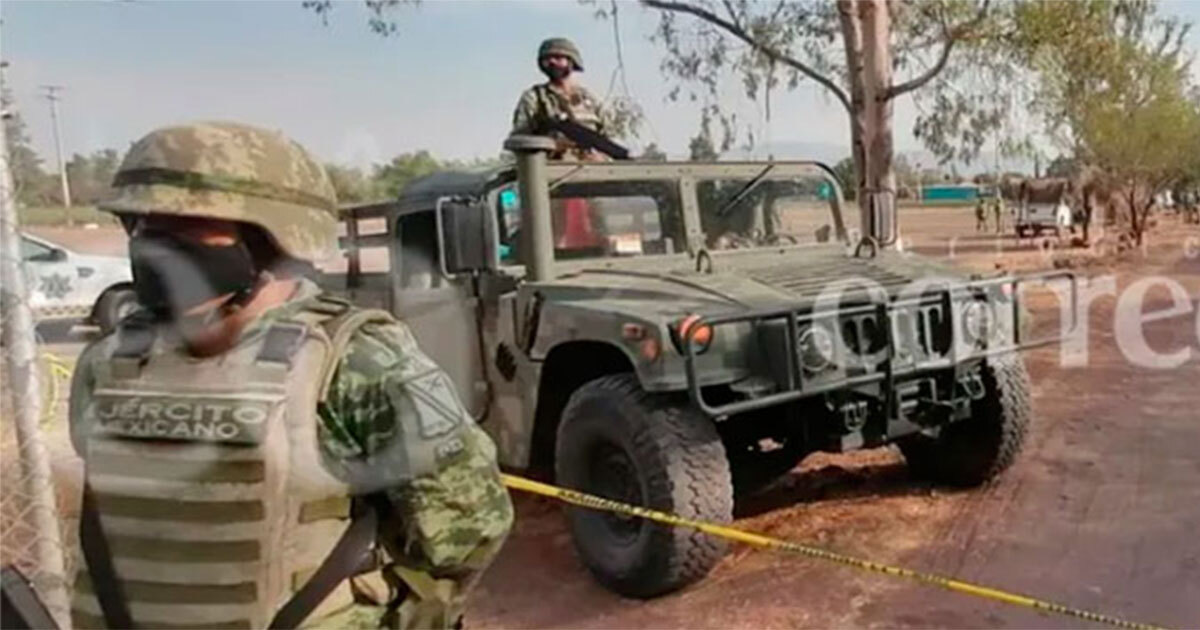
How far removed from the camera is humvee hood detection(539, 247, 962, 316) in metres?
3.71

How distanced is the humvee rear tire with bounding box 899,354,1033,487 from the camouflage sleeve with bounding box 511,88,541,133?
2.35m

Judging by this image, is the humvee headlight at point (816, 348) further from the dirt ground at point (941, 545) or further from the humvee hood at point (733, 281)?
the dirt ground at point (941, 545)

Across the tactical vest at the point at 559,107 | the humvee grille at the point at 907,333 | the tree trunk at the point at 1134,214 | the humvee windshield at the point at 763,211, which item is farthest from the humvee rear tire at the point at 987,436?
the tree trunk at the point at 1134,214

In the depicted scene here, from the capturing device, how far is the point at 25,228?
2566 millimetres

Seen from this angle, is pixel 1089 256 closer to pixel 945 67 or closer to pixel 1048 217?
pixel 1048 217

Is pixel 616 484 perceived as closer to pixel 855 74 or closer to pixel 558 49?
pixel 558 49

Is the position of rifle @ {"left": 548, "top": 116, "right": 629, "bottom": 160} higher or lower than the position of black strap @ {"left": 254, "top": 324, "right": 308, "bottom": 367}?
higher

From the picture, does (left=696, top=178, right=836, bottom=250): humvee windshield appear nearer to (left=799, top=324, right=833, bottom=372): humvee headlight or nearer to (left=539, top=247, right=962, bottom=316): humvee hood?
(left=539, top=247, right=962, bottom=316): humvee hood

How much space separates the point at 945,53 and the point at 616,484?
27.9ft

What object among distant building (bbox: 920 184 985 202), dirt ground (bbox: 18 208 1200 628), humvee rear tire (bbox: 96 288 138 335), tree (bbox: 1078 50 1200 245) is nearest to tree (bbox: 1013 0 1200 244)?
tree (bbox: 1078 50 1200 245)

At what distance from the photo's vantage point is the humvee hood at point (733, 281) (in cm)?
371

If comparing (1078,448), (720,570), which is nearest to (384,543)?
(720,570)

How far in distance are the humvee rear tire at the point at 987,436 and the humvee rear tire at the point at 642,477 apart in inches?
60.8

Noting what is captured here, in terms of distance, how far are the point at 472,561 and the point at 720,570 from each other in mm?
2697
